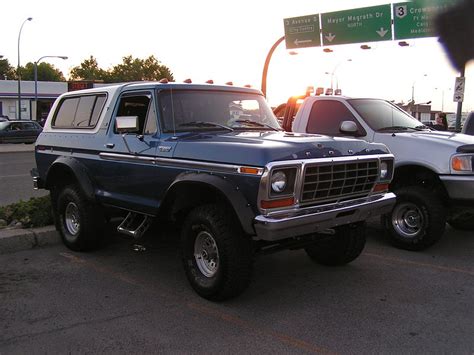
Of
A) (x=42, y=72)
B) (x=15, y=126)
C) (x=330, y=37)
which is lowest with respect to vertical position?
(x=15, y=126)

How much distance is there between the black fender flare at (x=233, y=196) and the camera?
409cm

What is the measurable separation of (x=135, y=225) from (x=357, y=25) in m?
20.2

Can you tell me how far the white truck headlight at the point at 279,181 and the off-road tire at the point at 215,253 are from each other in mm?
553

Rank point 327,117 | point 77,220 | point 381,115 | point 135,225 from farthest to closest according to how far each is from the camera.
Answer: point 327,117, point 381,115, point 77,220, point 135,225

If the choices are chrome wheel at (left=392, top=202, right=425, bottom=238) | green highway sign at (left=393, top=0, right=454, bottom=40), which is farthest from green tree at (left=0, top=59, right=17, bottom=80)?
chrome wheel at (left=392, top=202, right=425, bottom=238)

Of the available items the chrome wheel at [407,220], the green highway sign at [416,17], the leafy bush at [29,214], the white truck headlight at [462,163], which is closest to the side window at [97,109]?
the leafy bush at [29,214]

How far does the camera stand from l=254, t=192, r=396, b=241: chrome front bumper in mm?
4004

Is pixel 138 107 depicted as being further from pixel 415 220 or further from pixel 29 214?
pixel 415 220

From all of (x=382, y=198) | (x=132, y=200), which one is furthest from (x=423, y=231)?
(x=132, y=200)

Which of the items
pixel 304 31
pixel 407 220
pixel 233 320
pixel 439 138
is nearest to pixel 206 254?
pixel 233 320

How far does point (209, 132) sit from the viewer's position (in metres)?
5.18

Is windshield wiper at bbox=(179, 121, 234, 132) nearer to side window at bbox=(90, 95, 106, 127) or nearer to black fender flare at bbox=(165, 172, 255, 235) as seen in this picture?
black fender flare at bbox=(165, 172, 255, 235)

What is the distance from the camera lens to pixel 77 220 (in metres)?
6.21

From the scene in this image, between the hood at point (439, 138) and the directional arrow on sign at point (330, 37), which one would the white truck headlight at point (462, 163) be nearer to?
the hood at point (439, 138)
